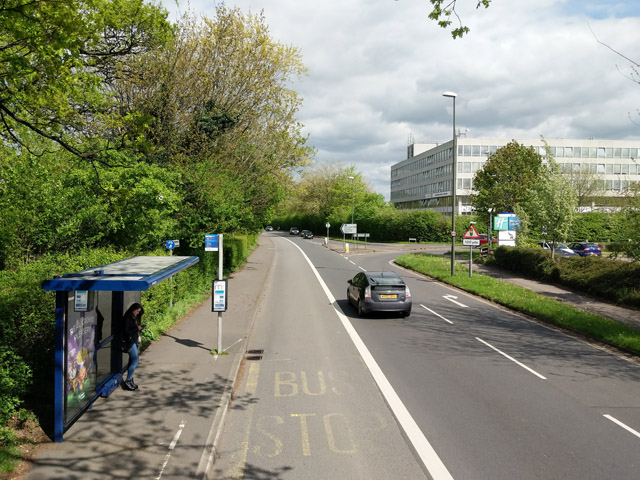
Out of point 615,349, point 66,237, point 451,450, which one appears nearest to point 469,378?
point 451,450

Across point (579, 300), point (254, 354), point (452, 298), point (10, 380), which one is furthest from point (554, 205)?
point (10, 380)

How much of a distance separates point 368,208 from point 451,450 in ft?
230

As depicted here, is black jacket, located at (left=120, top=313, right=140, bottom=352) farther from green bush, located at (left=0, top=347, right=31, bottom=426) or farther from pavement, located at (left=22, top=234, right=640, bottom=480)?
green bush, located at (left=0, top=347, right=31, bottom=426)

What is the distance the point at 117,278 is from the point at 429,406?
5.28 meters

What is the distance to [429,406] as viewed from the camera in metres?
7.73

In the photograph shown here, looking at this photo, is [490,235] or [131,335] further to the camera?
[490,235]

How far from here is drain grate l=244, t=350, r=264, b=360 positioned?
10.8 m

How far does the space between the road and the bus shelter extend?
2170 mm

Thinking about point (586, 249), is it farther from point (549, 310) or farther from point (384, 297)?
point (384, 297)

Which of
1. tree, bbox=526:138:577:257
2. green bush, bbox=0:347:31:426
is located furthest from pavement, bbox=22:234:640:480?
tree, bbox=526:138:577:257

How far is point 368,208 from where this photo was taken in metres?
75.6

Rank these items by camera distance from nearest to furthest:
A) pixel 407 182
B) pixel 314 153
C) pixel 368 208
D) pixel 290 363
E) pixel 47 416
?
pixel 47 416
pixel 290 363
pixel 314 153
pixel 368 208
pixel 407 182

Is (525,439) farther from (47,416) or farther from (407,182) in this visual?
(407,182)

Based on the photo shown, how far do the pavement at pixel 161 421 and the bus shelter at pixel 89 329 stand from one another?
1.09 feet
